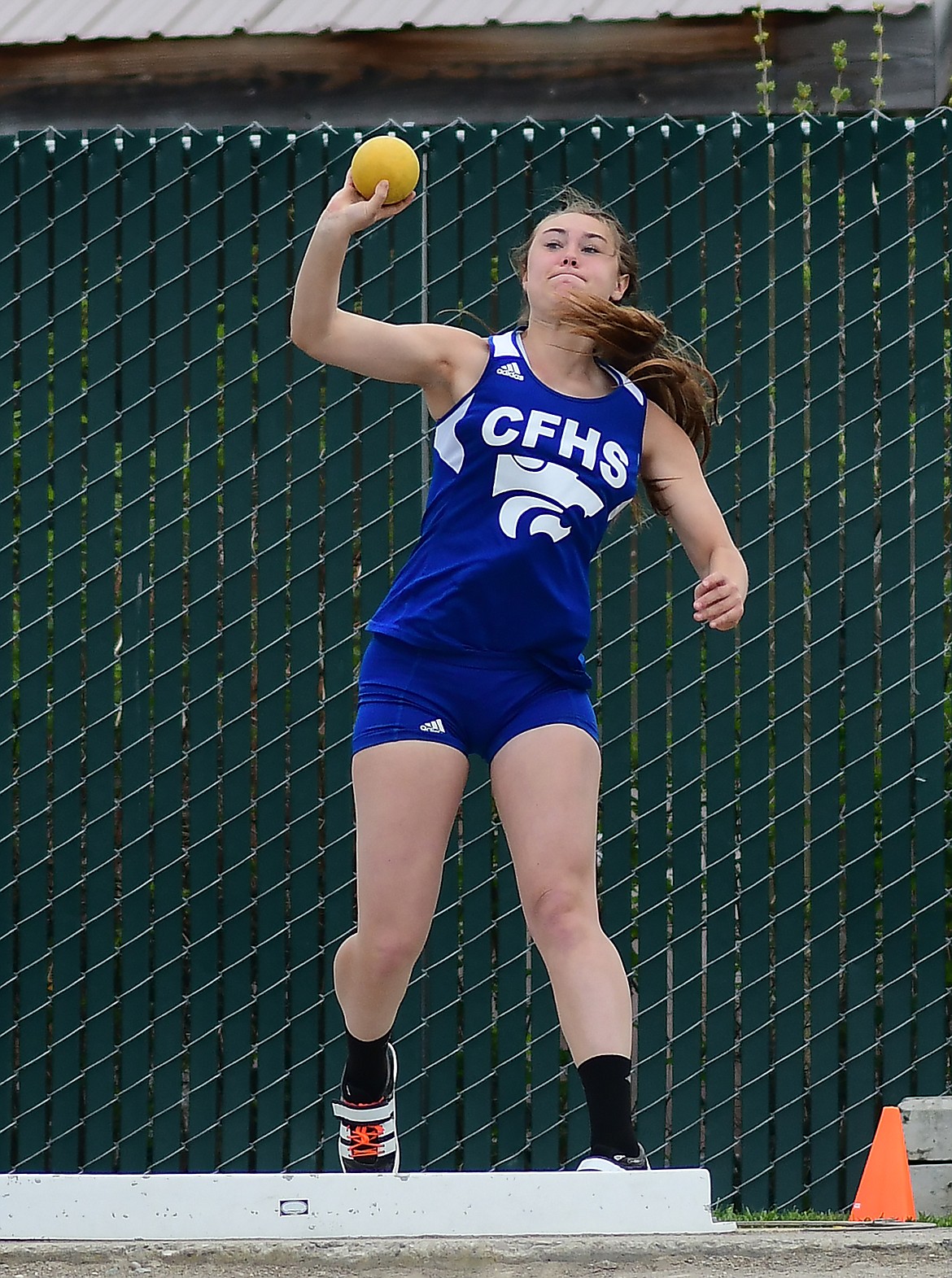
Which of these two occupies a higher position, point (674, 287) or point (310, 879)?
point (674, 287)

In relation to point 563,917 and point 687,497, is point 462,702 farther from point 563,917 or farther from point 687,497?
point 687,497

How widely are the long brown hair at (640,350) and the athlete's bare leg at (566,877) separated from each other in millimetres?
623

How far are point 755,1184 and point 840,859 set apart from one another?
940mm

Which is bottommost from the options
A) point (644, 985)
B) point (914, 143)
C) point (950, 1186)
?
point (950, 1186)

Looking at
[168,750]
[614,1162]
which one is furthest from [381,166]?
[168,750]

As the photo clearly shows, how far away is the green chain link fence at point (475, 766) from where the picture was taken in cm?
427

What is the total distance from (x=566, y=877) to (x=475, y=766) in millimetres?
1469

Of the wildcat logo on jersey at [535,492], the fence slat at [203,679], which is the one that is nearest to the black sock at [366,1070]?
the wildcat logo on jersey at [535,492]

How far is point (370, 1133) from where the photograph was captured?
10.4 feet

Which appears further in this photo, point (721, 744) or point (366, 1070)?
point (721, 744)

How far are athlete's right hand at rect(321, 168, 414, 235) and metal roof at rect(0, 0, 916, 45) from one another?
10.0ft

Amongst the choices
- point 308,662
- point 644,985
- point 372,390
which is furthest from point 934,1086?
point 372,390

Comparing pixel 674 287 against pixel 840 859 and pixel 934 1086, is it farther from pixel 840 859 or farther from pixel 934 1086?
pixel 934 1086

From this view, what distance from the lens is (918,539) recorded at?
14.2ft
